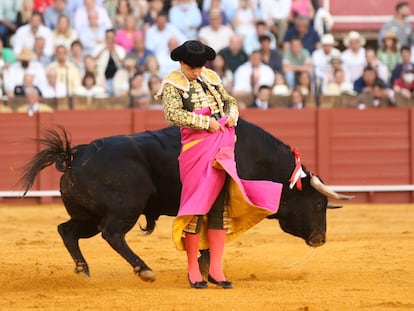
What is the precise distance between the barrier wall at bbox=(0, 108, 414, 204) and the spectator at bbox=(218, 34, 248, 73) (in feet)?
2.06

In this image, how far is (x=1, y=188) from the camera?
40.5ft

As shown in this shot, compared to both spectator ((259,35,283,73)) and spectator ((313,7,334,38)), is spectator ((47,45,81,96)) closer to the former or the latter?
spectator ((259,35,283,73))

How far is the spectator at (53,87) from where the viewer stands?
12211 mm

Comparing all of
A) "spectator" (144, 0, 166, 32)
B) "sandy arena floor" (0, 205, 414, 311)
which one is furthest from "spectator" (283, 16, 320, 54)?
"sandy arena floor" (0, 205, 414, 311)

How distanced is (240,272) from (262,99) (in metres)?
5.81

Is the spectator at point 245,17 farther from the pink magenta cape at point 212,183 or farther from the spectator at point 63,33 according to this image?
the pink magenta cape at point 212,183

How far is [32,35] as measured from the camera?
504 inches

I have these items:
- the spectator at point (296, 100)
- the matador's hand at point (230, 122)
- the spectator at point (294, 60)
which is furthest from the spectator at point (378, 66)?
the matador's hand at point (230, 122)

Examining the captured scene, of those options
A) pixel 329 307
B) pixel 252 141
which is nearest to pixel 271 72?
pixel 252 141

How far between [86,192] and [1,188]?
6.39m

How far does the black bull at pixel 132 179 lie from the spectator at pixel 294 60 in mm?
6021

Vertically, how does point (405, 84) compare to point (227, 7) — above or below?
below

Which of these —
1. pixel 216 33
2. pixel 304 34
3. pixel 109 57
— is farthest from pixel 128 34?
pixel 304 34

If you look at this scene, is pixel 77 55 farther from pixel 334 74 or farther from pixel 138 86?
pixel 334 74
